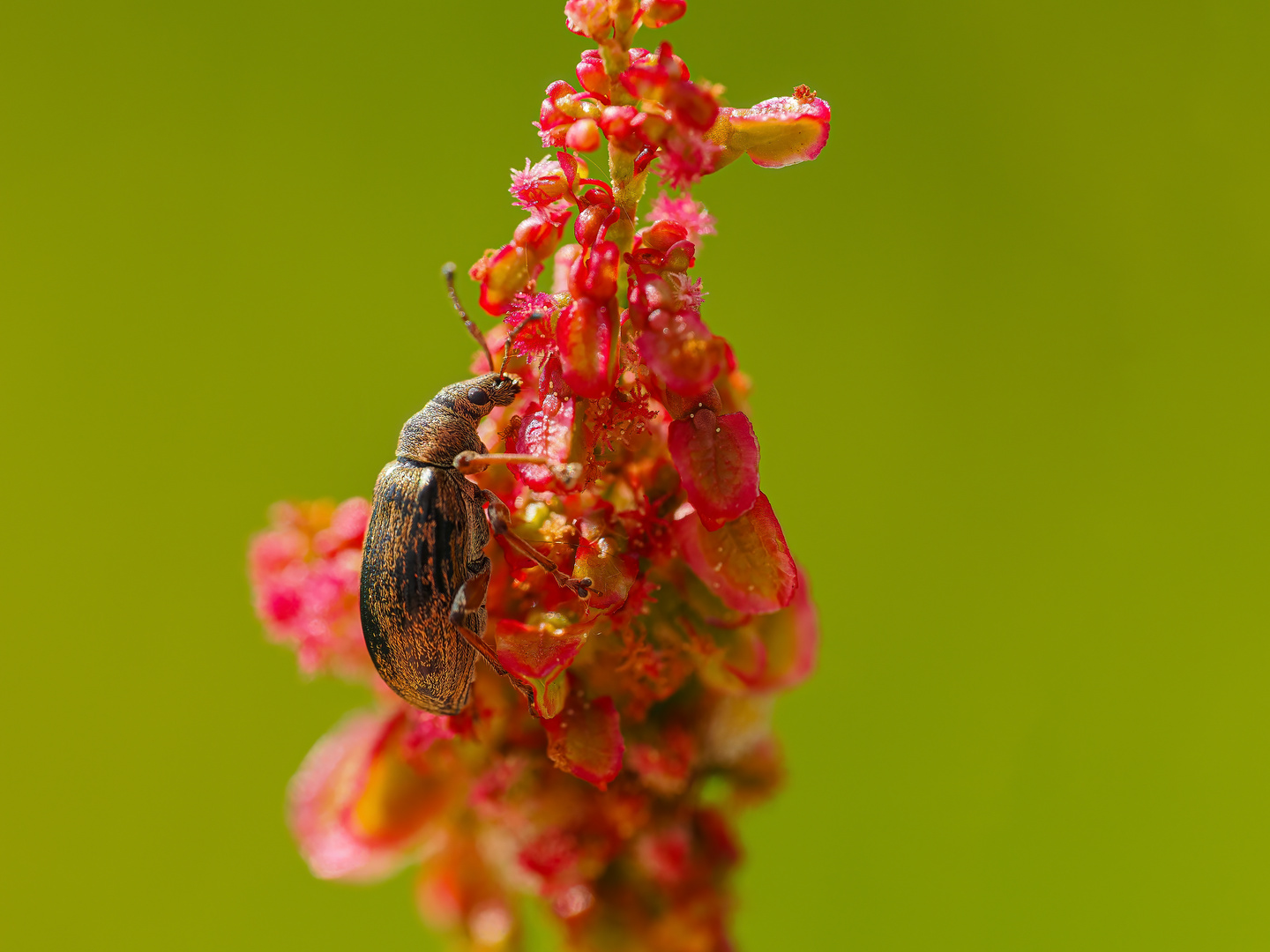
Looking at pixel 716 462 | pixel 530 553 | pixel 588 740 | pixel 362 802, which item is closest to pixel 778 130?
pixel 716 462

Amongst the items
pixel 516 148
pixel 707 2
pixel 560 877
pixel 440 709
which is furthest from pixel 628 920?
pixel 707 2

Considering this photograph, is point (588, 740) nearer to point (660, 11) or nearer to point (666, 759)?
point (666, 759)

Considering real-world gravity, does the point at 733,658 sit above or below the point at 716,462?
below

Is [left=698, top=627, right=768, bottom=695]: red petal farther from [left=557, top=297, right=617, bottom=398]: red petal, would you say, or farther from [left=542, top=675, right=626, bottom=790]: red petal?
[left=557, top=297, right=617, bottom=398]: red petal

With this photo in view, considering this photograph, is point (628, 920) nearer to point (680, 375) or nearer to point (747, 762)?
point (747, 762)

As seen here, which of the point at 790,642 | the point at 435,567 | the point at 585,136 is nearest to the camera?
the point at 585,136

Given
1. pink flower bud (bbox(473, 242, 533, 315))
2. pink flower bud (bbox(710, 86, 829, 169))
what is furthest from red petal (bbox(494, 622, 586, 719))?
pink flower bud (bbox(710, 86, 829, 169))

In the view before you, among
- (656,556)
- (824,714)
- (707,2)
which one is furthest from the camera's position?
(707,2)
